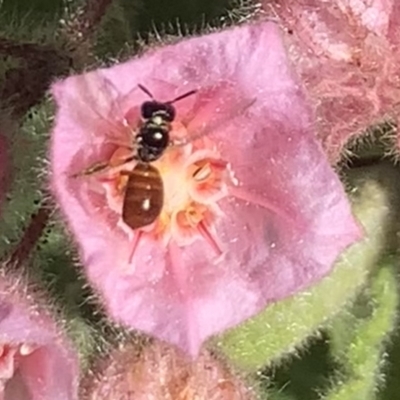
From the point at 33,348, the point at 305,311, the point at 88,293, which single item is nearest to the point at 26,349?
the point at 33,348

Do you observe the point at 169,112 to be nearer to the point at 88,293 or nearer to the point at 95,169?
the point at 95,169

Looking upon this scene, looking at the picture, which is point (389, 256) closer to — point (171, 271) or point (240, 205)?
point (240, 205)

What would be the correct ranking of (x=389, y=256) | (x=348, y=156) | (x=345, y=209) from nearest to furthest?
(x=345, y=209) < (x=348, y=156) < (x=389, y=256)

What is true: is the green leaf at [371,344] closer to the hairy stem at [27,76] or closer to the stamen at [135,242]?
the stamen at [135,242]

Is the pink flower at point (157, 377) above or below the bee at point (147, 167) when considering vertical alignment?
below

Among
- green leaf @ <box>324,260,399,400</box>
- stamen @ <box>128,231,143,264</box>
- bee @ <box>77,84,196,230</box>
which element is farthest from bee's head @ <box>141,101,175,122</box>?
green leaf @ <box>324,260,399,400</box>

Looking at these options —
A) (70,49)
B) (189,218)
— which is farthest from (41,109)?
(189,218)

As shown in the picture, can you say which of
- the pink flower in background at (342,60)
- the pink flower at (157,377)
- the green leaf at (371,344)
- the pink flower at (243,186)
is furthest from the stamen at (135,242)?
the green leaf at (371,344)
